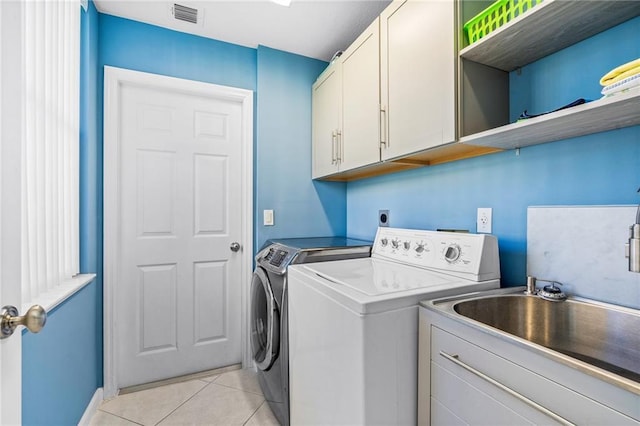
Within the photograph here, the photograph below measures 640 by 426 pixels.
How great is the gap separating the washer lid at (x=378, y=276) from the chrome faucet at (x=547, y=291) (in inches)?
9.8

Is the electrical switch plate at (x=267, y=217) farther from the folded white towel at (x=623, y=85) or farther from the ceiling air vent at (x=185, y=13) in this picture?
the folded white towel at (x=623, y=85)

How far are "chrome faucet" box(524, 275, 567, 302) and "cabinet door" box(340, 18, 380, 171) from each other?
0.90m

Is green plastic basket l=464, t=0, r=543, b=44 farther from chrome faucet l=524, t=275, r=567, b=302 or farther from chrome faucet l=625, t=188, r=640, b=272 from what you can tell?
chrome faucet l=524, t=275, r=567, b=302

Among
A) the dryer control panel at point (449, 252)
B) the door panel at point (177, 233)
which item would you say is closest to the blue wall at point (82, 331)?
the door panel at point (177, 233)

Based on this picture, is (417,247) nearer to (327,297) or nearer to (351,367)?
(327,297)

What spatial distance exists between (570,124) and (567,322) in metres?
0.68

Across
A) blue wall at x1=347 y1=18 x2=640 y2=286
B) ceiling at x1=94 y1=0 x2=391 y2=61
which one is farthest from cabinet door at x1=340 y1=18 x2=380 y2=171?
blue wall at x1=347 y1=18 x2=640 y2=286

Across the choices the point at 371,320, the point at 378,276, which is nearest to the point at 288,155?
the point at 378,276

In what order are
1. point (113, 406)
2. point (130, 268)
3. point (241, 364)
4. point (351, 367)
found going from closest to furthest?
point (351, 367) < point (113, 406) < point (130, 268) < point (241, 364)

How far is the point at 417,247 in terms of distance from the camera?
1496mm

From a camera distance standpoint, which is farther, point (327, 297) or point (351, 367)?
point (327, 297)

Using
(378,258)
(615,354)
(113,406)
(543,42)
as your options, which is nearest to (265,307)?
(378,258)

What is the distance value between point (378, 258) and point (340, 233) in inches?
32.7

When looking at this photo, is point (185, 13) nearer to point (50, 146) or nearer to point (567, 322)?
point (50, 146)
